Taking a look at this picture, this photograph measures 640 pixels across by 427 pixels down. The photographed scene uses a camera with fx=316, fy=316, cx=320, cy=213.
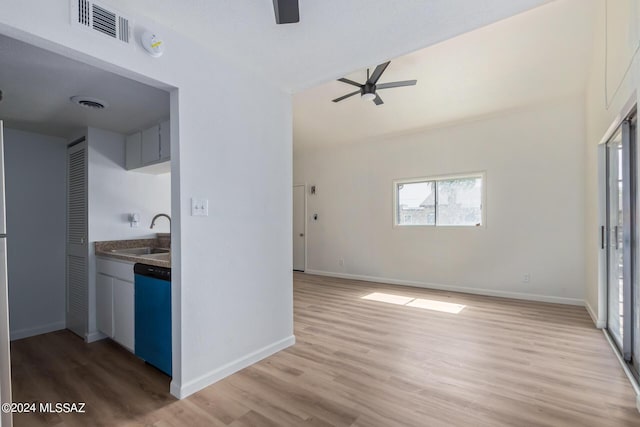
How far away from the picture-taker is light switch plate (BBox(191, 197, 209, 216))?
83.5 inches

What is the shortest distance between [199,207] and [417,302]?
3394 millimetres

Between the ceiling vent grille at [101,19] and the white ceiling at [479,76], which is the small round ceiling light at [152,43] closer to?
the ceiling vent grille at [101,19]

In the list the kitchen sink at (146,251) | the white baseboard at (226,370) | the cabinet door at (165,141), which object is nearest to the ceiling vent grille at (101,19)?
the cabinet door at (165,141)

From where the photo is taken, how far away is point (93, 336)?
3107mm

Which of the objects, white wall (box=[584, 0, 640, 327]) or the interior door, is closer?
white wall (box=[584, 0, 640, 327])

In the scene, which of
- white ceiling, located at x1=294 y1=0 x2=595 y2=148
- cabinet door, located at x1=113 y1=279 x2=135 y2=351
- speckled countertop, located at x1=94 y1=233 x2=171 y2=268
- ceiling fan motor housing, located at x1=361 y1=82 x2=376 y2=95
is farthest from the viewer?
ceiling fan motor housing, located at x1=361 y1=82 x2=376 y2=95

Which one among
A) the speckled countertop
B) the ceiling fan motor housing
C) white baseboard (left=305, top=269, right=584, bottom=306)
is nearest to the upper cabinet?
the speckled countertop

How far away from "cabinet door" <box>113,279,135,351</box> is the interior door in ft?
15.0

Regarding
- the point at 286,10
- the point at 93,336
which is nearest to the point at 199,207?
the point at 286,10

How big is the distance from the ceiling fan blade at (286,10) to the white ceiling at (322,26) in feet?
0.56

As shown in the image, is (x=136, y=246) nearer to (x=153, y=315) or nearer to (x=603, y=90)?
(x=153, y=315)

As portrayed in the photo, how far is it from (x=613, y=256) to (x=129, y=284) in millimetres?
4453

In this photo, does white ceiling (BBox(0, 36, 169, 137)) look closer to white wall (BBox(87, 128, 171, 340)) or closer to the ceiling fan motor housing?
white wall (BBox(87, 128, 171, 340))

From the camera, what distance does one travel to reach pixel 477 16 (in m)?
1.91
